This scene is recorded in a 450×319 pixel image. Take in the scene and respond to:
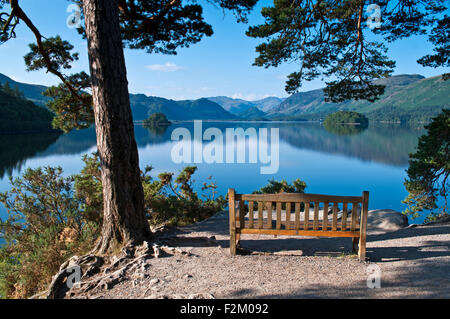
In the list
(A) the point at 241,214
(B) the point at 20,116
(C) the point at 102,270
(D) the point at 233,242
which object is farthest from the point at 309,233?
(B) the point at 20,116

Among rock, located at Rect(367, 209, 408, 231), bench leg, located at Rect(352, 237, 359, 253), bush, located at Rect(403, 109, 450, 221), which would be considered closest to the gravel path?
bench leg, located at Rect(352, 237, 359, 253)

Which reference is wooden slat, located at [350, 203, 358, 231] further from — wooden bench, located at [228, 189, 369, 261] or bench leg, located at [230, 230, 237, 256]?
bench leg, located at [230, 230, 237, 256]

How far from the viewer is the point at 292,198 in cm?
385

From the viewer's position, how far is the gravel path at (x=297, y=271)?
2.94 m

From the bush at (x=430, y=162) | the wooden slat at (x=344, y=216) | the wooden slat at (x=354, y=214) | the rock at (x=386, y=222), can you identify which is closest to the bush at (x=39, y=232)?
the wooden slat at (x=344, y=216)

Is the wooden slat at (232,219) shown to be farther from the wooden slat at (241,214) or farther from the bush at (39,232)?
the bush at (39,232)

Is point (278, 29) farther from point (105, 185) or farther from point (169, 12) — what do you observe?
point (105, 185)

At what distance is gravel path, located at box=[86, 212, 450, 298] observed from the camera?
2.94 metres

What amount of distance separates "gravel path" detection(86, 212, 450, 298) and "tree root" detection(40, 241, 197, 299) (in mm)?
136

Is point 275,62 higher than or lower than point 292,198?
higher

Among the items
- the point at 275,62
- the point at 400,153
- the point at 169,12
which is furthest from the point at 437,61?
the point at 400,153

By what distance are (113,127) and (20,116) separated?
207 feet

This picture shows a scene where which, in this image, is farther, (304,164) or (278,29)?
(304,164)
